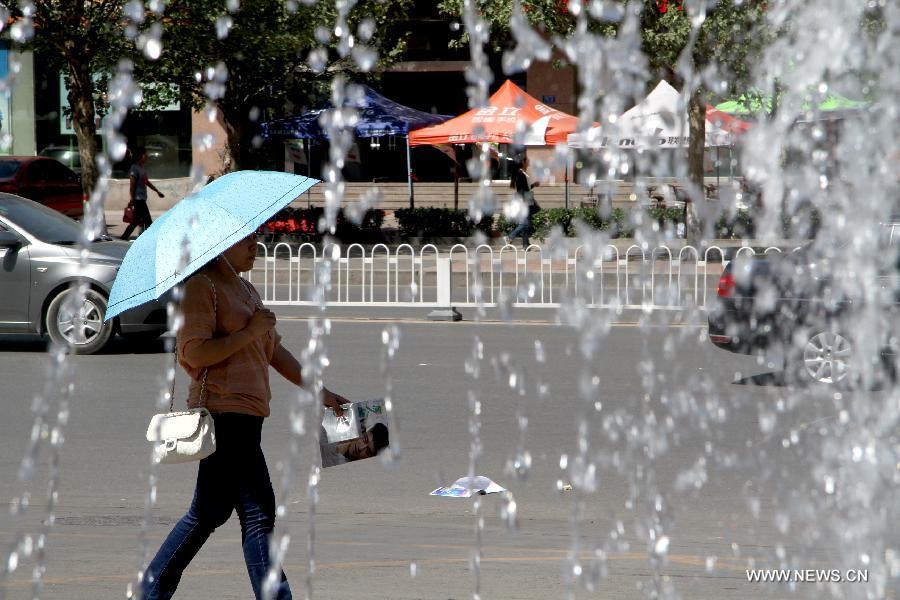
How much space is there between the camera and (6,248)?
12.4 metres

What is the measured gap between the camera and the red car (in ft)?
88.3

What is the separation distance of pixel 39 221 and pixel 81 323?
109cm

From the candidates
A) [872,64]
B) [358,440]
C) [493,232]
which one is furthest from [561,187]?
[358,440]

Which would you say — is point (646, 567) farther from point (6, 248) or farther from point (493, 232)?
point (493, 232)

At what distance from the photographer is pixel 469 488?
736 cm

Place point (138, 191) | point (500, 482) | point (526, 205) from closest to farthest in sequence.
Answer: point (500, 482) < point (138, 191) < point (526, 205)

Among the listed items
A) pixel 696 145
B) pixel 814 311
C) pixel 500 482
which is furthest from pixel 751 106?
pixel 500 482

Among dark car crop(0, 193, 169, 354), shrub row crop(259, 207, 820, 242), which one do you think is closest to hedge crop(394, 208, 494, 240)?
shrub row crop(259, 207, 820, 242)

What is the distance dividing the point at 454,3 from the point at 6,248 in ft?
38.8

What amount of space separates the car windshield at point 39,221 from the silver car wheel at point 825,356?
263 inches

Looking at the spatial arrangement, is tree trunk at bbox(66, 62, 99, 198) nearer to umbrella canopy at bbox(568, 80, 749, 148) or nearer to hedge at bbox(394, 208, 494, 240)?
hedge at bbox(394, 208, 494, 240)

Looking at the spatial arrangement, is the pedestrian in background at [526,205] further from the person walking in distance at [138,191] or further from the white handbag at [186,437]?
the white handbag at [186,437]

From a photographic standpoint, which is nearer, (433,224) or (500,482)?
(500,482)

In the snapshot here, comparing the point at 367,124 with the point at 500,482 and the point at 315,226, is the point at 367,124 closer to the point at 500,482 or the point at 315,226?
the point at 315,226
